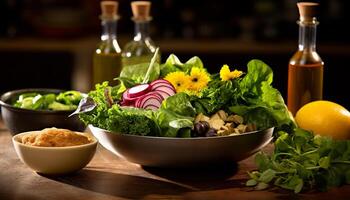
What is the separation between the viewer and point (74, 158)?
1713 millimetres

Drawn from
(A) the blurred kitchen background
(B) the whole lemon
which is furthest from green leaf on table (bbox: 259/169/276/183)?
(A) the blurred kitchen background

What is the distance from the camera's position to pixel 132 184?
66.4 inches

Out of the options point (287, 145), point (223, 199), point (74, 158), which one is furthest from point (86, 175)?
point (287, 145)

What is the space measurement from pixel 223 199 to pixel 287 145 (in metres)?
0.23

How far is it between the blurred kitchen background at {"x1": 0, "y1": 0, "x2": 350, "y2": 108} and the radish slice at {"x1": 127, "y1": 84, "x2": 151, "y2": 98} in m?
1.92

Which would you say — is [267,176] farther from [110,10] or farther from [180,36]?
[180,36]

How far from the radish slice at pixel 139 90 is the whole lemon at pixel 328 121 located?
0.37 m

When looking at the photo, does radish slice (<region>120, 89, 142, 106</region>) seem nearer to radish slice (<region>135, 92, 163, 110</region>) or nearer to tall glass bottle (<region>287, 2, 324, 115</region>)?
radish slice (<region>135, 92, 163, 110</region>)

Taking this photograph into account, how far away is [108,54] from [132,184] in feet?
2.08

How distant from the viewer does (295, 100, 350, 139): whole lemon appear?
187cm

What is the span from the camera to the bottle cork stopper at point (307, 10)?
6.52 ft

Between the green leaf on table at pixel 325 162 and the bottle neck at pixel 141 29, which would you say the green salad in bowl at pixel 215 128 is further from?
the bottle neck at pixel 141 29

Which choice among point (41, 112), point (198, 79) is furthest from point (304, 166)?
point (41, 112)

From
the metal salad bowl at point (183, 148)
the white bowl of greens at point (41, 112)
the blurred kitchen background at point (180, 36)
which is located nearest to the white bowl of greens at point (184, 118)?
the metal salad bowl at point (183, 148)
